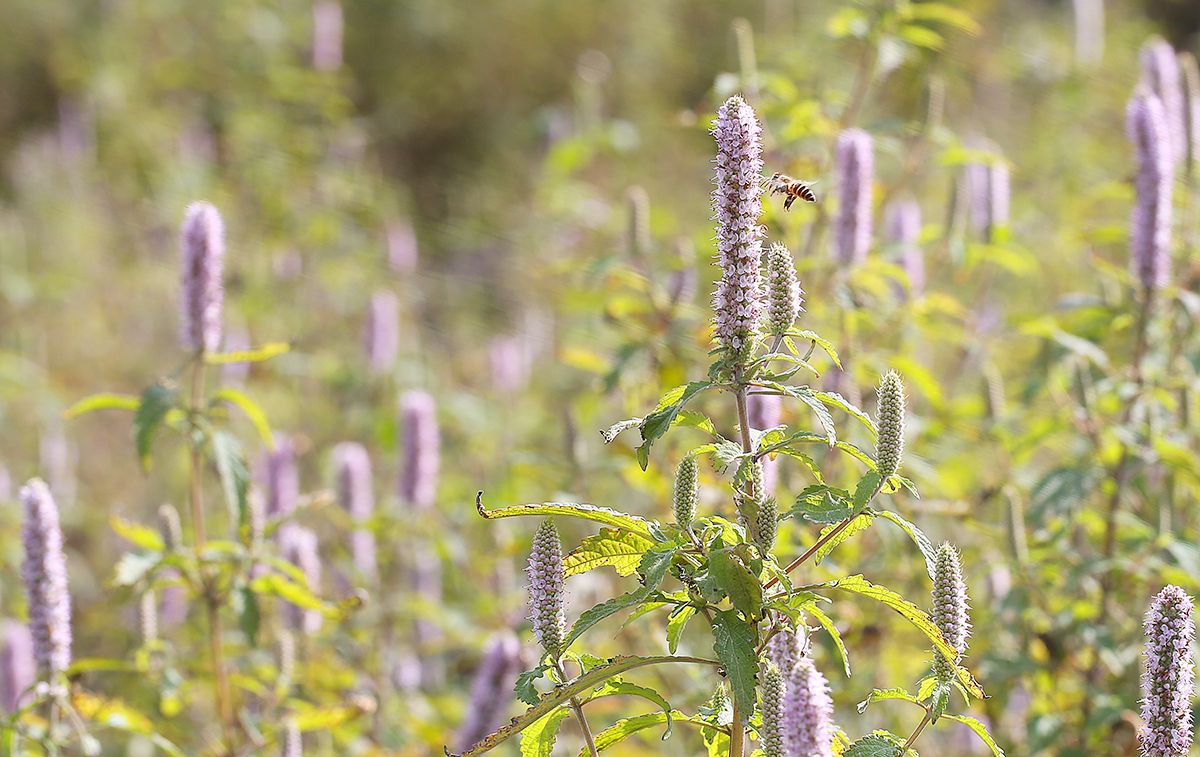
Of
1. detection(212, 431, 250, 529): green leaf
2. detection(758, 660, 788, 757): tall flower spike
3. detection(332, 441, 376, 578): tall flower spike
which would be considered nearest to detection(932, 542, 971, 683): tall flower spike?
detection(758, 660, 788, 757): tall flower spike

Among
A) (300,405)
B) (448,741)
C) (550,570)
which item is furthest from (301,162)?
(550,570)

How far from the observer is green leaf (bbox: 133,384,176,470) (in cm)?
250

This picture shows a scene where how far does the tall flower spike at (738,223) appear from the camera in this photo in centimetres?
148

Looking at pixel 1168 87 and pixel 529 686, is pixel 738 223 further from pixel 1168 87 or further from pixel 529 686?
pixel 1168 87

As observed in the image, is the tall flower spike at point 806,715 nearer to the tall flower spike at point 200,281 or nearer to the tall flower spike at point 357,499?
the tall flower spike at point 200,281

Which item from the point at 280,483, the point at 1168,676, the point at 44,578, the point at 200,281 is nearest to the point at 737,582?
the point at 1168,676

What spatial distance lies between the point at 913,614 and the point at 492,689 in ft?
5.60

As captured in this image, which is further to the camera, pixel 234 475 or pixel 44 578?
pixel 234 475

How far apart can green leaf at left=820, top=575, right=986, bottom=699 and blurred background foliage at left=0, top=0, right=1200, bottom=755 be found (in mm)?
517

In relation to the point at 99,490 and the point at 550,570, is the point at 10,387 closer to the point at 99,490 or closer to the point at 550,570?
the point at 99,490

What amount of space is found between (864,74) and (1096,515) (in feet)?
4.23

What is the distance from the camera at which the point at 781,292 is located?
1.56 meters

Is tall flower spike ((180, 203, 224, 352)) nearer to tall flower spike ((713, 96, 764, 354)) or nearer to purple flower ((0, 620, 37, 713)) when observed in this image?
purple flower ((0, 620, 37, 713))

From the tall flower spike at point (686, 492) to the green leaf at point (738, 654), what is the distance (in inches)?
4.9
